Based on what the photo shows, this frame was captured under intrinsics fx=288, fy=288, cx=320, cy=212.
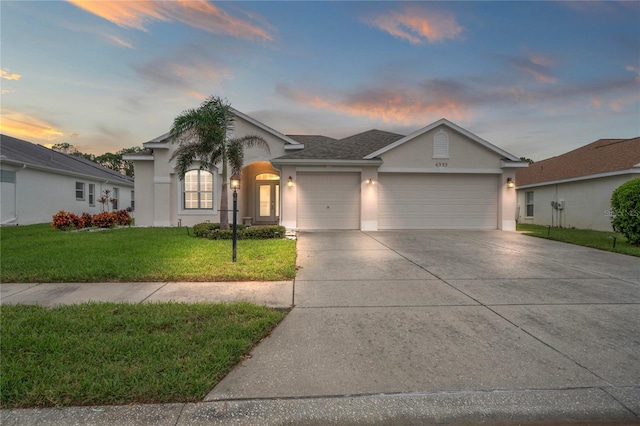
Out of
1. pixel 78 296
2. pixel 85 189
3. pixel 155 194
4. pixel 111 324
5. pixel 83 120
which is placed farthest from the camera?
pixel 85 189

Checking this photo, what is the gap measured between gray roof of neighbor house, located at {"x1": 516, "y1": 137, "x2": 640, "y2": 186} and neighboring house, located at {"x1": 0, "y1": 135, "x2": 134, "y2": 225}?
2953cm

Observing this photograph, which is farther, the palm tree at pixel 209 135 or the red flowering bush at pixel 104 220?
the red flowering bush at pixel 104 220

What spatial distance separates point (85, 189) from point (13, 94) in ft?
29.0

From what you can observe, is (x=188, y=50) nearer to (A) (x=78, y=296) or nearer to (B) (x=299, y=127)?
(B) (x=299, y=127)

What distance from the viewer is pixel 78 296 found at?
4.44 m

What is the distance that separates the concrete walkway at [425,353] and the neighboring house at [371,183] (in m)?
7.72

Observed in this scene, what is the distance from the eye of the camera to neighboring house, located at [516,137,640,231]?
1438cm

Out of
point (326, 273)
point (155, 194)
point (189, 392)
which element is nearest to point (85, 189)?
point (155, 194)

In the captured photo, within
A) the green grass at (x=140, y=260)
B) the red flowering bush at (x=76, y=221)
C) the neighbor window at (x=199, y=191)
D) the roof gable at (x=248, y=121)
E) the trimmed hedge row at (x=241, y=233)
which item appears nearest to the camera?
the green grass at (x=140, y=260)

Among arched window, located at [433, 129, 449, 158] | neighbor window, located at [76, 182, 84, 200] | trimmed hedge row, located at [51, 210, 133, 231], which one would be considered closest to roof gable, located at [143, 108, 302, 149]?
trimmed hedge row, located at [51, 210, 133, 231]

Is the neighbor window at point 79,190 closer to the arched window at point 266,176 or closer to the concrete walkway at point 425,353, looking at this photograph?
the arched window at point 266,176

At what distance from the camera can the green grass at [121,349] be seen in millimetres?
2164

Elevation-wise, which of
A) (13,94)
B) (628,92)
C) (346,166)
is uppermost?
(628,92)

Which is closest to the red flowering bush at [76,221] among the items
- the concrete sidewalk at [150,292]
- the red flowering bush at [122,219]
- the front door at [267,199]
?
the red flowering bush at [122,219]
